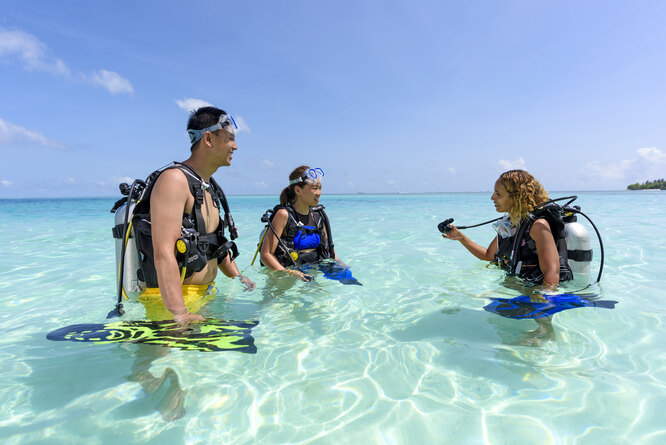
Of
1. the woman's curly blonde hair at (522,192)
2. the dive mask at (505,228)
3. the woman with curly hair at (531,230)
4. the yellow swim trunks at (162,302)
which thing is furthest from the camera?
the dive mask at (505,228)

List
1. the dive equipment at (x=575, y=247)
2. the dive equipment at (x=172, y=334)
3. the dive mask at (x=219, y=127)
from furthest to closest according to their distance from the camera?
the dive equipment at (x=575, y=247) → the dive mask at (x=219, y=127) → the dive equipment at (x=172, y=334)

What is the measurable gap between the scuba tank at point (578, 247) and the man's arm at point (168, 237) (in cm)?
386

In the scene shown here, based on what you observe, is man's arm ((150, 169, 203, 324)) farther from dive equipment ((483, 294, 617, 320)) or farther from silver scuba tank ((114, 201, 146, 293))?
dive equipment ((483, 294, 617, 320))

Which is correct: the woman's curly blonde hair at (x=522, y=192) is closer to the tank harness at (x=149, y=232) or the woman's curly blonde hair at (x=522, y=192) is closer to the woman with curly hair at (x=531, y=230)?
the woman with curly hair at (x=531, y=230)

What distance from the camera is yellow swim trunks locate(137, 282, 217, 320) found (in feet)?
8.79

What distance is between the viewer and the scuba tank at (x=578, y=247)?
3695 mm

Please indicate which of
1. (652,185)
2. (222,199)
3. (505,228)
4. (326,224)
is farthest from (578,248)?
(652,185)

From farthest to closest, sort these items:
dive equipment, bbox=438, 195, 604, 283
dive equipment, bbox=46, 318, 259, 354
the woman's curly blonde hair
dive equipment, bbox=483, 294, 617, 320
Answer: dive equipment, bbox=438, 195, 604, 283 → the woman's curly blonde hair → dive equipment, bbox=483, 294, 617, 320 → dive equipment, bbox=46, 318, 259, 354

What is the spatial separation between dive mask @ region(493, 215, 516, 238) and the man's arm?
3286mm

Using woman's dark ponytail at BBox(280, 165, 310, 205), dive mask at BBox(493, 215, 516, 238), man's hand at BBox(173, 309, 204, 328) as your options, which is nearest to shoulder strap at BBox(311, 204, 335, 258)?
woman's dark ponytail at BBox(280, 165, 310, 205)

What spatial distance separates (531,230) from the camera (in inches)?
132

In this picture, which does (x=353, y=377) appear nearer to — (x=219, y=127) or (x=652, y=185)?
(x=219, y=127)

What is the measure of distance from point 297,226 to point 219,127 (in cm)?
223

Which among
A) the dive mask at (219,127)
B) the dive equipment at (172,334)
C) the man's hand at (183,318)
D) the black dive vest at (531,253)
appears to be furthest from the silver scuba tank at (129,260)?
the black dive vest at (531,253)
